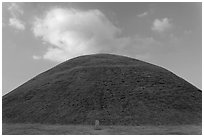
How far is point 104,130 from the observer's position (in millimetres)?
23562

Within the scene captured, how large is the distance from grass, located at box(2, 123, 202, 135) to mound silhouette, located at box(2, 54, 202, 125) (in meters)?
1.88

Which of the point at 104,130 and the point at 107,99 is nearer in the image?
the point at 104,130

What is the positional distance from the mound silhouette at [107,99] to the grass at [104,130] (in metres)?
1.88

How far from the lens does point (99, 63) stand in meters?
47.2

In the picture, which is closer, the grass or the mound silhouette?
the grass

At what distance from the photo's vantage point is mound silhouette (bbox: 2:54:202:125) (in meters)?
28.8

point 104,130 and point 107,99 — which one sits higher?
point 107,99

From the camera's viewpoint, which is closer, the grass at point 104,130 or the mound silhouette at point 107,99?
the grass at point 104,130

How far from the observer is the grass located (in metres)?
22.4

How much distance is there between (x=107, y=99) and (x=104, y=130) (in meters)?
9.44

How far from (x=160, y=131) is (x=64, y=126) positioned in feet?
30.4

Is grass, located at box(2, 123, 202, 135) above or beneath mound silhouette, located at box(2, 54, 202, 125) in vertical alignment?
beneath

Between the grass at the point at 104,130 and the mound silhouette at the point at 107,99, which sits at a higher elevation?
the mound silhouette at the point at 107,99

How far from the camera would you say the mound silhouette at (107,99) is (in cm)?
2878
